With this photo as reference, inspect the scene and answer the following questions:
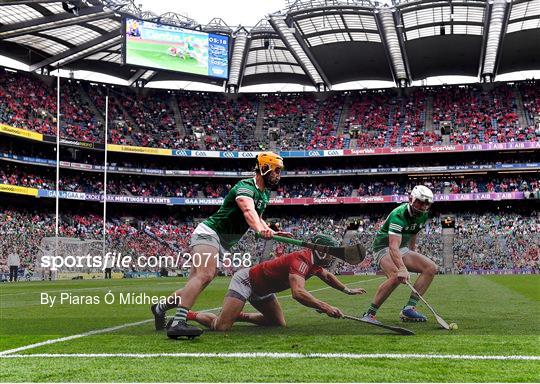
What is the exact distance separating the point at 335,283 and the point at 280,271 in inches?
28.8

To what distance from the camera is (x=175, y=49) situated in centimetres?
5009

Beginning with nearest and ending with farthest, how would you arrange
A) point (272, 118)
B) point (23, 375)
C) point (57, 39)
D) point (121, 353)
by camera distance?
point (23, 375)
point (121, 353)
point (57, 39)
point (272, 118)

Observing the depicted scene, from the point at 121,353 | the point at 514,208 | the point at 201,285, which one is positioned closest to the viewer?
the point at 121,353

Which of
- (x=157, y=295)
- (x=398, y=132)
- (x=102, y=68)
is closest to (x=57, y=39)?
(x=102, y=68)

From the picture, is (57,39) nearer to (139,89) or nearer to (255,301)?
(139,89)

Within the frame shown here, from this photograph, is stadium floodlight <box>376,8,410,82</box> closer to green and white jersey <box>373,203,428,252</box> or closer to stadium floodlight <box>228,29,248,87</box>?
stadium floodlight <box>228,29,248,87</box>

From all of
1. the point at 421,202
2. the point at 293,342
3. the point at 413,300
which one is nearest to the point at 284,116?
the point at 421,202

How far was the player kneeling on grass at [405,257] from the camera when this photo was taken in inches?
335

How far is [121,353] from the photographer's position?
7.56 metres

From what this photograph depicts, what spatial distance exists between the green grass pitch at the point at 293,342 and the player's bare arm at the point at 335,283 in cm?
9

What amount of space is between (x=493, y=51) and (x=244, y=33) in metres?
20.1

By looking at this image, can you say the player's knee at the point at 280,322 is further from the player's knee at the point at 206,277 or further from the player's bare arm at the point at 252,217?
the player's bare arm at the point at 252,217

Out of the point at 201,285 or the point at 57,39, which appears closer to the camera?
the point at 201,285

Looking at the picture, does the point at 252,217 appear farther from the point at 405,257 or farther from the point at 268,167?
the point at 405,257
